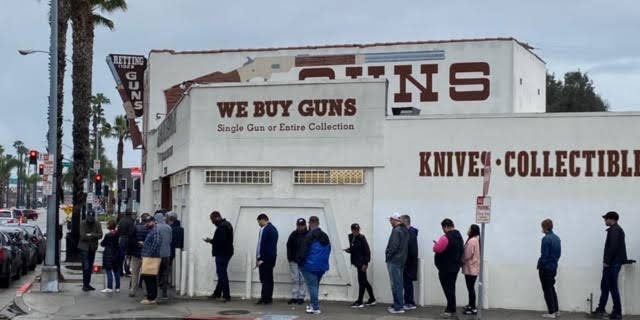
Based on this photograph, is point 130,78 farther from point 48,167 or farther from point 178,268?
point 178,268

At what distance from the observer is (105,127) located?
243 feet

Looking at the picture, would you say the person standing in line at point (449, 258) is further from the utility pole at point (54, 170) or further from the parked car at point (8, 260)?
the parked car at point (8, 260)

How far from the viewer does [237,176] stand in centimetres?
1627

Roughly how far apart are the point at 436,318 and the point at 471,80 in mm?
11419

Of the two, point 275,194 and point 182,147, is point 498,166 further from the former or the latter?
point 182,147

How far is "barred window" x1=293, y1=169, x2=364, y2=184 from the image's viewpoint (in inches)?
616

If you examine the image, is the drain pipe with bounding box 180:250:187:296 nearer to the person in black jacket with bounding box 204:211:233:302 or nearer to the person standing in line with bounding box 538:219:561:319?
the person in black jacket with bounding box 204:211:233:302

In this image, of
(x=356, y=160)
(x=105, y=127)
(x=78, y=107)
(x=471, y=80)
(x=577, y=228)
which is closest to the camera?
(x=577, y=228)

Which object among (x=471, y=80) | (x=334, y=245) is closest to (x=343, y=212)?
(x=334, y=245)

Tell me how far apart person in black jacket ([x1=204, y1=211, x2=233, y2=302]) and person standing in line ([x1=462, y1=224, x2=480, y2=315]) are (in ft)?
14.8

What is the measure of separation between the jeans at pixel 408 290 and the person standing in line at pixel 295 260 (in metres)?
1.97

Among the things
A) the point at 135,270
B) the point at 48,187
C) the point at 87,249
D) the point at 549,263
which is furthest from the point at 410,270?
the point at 48,187

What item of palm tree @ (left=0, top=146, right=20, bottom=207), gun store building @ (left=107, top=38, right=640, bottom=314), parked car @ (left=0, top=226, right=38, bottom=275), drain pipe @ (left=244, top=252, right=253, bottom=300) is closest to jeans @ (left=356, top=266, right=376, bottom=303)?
gun store building @ (left=107, top=38, right=640, bottom=314)

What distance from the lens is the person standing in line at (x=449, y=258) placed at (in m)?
13.8
